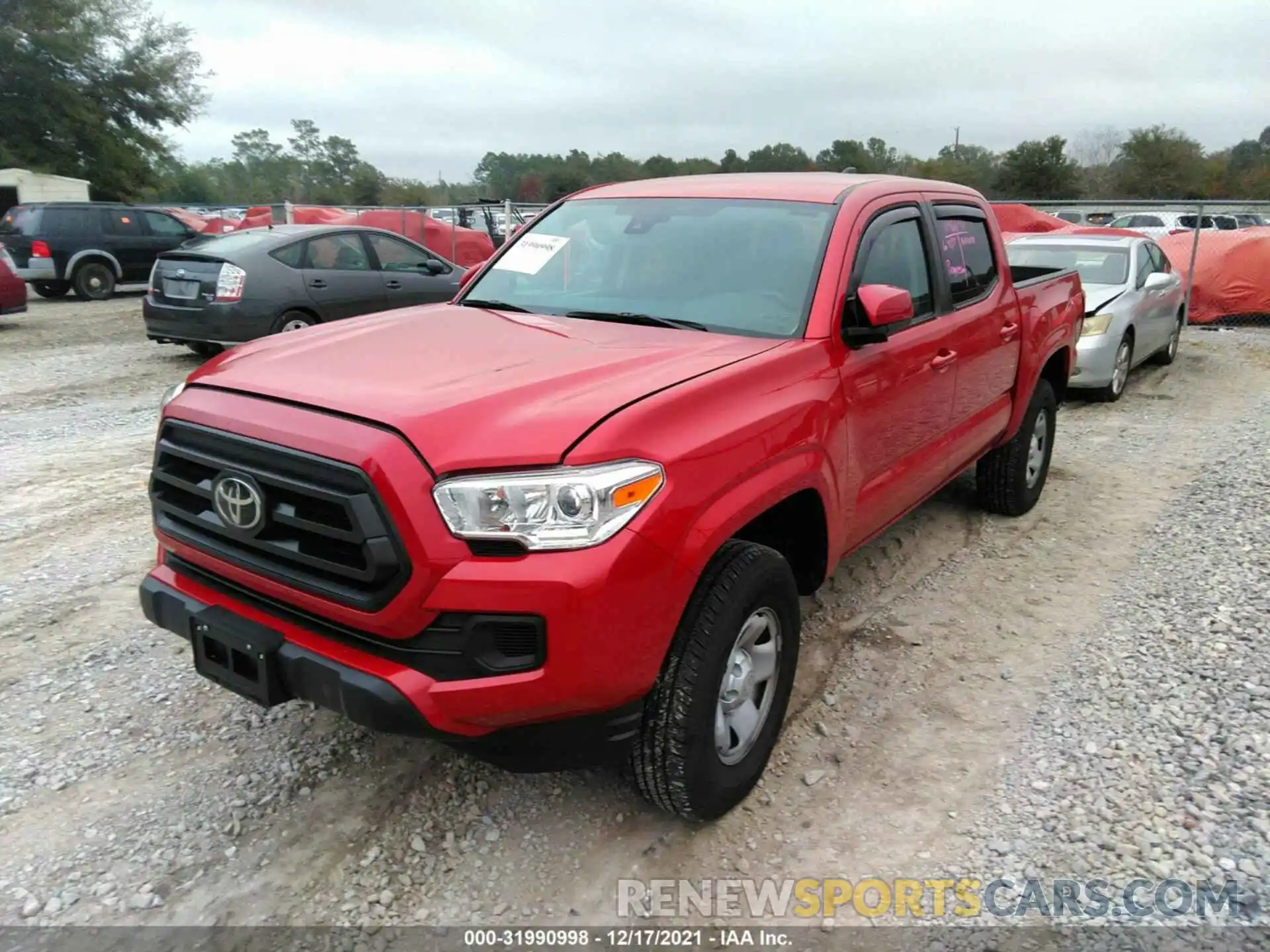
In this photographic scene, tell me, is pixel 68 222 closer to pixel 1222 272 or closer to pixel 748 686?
pixel 748 686

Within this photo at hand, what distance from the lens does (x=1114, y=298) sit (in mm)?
9305

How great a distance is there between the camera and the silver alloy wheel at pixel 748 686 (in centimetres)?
288

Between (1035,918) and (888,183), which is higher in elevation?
(888,183)

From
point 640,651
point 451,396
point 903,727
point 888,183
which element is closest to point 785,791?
point 903,727

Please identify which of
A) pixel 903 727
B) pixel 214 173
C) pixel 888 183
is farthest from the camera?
pixel 214 173

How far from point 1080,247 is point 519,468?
9913mm

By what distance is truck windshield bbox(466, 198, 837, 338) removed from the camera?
344cm

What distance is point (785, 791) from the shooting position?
3.13 m

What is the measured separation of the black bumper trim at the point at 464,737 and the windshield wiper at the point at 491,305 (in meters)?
1.75

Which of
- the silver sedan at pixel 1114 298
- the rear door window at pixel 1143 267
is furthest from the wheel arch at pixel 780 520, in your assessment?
the rear door window at pixel 1143 267

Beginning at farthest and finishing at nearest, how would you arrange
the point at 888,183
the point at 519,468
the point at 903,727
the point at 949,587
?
the point at 949,587 → the point at 888,183 → the point at 903,727 → the point at 519,468

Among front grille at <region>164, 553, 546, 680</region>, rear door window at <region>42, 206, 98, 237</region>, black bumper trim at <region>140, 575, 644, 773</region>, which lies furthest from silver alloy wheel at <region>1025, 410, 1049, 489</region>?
rear door window at <region>42, 206, 98, 237</region>

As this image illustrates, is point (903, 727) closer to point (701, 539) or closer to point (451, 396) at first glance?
point (701, 539)

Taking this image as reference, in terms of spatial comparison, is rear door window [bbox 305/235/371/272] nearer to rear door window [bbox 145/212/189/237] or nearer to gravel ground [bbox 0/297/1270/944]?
gravel ground [bbox 0/297/1270/944]
